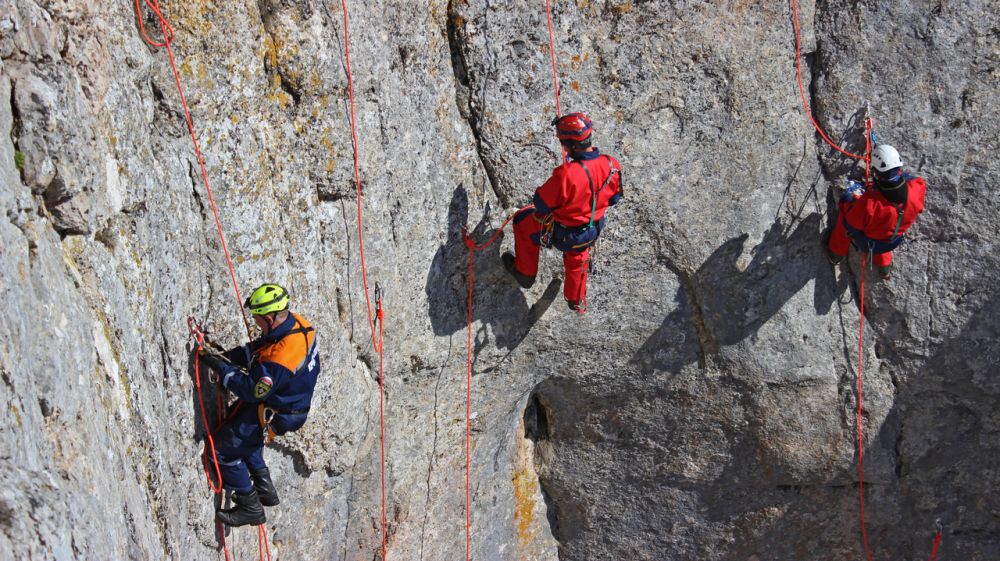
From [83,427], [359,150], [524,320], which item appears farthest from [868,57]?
[83,427]

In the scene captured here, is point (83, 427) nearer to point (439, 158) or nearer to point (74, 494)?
point (74, 494)

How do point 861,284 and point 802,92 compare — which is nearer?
point 802,92

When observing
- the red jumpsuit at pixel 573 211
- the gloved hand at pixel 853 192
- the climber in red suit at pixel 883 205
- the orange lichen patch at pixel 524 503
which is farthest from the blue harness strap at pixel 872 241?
the orange lichen patch at pixel 524 503

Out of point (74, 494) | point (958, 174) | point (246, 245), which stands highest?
point (958, 174)

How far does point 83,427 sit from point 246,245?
2199 mm

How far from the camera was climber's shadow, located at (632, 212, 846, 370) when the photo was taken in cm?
910

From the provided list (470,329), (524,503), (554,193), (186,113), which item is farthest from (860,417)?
(186,113)

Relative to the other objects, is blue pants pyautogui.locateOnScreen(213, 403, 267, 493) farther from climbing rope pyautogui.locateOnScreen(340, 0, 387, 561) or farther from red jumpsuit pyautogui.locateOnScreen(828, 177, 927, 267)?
red jumpsuit pyautogui.locateOnScreen(828, 177, 927, 267)

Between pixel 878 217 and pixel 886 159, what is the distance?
554 millimetres

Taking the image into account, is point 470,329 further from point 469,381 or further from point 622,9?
point 622,9

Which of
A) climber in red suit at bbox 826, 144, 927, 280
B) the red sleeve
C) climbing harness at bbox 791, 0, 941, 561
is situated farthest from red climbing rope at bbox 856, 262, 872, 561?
the red sleeve

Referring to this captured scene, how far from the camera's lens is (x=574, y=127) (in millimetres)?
7188

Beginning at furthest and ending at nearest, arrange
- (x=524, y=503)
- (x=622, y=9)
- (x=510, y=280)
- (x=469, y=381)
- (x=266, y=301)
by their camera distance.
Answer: (x=524, y=503) → (x=469, y=381) → (x=510, y=280) → (x=622, y=9) → (x=266, y=301)

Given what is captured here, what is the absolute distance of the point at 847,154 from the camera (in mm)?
8891
